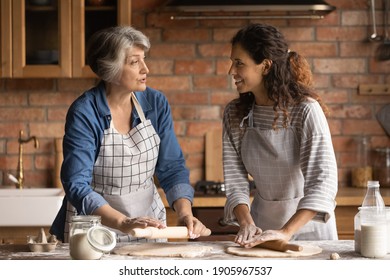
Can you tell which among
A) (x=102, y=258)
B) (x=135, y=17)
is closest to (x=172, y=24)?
(x=135, y=17)

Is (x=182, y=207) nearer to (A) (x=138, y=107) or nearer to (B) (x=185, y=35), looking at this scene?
(A) (x=138, y=107)

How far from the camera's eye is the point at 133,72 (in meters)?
2.73

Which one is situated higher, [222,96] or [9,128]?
[222,96]

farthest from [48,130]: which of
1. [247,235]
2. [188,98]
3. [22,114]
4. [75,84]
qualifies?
[247,235]

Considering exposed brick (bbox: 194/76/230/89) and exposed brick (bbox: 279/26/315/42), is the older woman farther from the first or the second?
exposed brick (bbox: 279/26/315/42)

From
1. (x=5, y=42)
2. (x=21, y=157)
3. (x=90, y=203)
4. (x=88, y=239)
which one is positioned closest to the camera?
(x=88, y=239)

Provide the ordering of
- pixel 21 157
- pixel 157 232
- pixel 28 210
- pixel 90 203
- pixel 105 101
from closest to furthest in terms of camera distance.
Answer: pixel 157 232 → pixel 90 203 → pixel 105 101 → pixel 28 210 → pixel 21 157

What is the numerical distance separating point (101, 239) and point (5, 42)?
2.14 meters

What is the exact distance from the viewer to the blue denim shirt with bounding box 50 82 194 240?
259 cm

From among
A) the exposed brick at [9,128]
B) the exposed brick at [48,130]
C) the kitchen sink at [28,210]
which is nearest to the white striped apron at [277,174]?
the kitchen sink at [28,210]

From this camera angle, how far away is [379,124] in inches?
171

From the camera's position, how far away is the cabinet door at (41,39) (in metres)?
4.06
